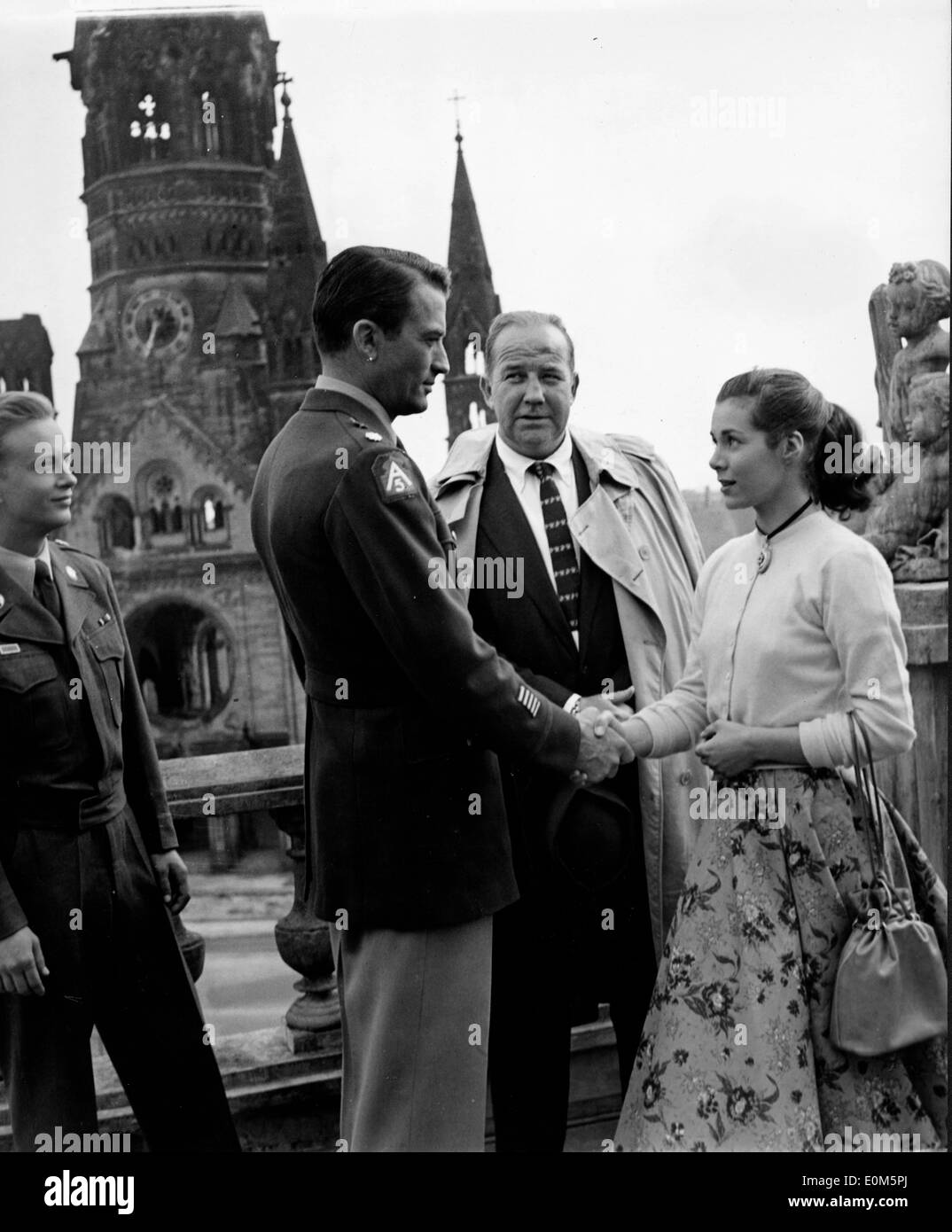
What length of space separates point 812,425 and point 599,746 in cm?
84

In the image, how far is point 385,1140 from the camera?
3045mm

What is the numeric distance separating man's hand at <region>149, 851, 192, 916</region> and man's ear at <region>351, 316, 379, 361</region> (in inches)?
47.8

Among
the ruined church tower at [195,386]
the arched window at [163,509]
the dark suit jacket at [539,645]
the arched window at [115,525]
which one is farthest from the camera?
the arched window at [163,509]

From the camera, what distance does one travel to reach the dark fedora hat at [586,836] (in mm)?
3357

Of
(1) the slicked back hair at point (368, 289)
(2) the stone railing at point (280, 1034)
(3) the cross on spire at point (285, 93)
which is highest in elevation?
(3) the cross on spire at point (285, 93)

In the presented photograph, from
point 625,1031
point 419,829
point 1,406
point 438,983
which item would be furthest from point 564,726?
point 1,406

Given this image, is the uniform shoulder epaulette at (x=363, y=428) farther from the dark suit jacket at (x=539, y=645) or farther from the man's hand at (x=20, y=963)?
the man's hand at (x=20, y=963)

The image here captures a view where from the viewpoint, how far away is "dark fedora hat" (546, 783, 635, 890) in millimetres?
3357

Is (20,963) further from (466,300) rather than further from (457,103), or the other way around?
(466,300)

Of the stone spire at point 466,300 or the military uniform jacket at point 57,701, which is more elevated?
the stone spire at point 466,300

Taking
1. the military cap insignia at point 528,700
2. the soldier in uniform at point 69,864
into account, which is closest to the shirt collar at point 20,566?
the soldier in uniform at point 69,864

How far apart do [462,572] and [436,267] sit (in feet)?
2.46

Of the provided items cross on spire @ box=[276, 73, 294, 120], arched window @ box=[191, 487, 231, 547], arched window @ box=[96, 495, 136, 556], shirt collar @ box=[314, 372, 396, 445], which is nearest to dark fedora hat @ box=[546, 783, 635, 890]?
shirt collar @ box=[314, 372, 396, 445]

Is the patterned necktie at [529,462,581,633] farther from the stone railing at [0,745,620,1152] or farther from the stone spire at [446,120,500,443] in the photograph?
the stone spire at [446,120,500,443]
